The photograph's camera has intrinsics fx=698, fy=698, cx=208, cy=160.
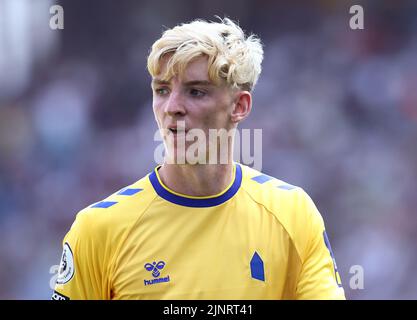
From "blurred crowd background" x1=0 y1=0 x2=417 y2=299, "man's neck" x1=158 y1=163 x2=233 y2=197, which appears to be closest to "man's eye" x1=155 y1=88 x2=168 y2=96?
"man's neck" x1=158 y1=163 x2=233 y2=197

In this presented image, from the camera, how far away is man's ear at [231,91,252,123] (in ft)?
10.9

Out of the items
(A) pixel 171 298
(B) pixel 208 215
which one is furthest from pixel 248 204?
Result: (A) pixel 171 298

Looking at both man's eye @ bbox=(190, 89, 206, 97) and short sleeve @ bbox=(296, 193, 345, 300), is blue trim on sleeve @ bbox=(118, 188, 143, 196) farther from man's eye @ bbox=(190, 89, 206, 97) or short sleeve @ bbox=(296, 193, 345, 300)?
short sleeve @ bbox=(296, 193, 345, 300)

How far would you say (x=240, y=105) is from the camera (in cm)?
334

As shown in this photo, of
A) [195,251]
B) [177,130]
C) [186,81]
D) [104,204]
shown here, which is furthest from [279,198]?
[104,204]

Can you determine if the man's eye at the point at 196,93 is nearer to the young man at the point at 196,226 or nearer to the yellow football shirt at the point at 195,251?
the young man at the point at 196,226

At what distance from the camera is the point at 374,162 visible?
853cm

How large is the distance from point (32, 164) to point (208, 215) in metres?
5.54

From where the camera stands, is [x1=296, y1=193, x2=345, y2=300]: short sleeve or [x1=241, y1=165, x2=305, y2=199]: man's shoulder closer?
[x1=296, y1=193, x2=345, y2=300]: short sleeve

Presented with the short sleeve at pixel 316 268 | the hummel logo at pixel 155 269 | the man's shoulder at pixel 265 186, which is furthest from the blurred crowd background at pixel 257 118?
the hummel logo at pixel 155 269

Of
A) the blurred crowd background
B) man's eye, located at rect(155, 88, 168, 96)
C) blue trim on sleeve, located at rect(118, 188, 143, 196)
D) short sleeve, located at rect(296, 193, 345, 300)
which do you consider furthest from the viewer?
the blurred crowd background

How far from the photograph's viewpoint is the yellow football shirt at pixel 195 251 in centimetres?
303

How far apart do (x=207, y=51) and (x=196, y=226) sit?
78cm
